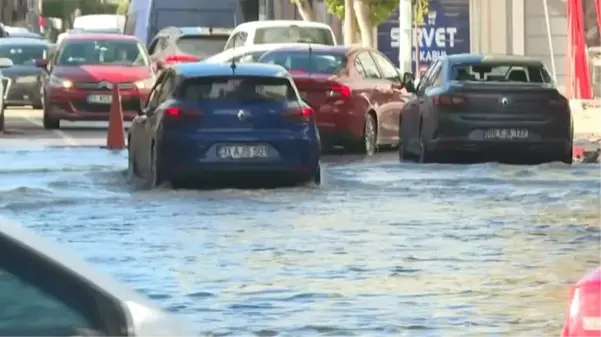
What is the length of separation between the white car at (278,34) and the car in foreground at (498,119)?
11.9 metres

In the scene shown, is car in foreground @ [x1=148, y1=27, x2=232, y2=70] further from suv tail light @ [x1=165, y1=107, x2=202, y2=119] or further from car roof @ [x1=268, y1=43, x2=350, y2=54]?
suv tail light @ [x1=165, y1=107, x2=202, y2=119]

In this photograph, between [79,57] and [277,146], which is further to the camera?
[79,57]

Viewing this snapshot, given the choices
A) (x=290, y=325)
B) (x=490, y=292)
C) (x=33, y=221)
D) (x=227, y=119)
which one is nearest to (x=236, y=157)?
(x=227, y=119)

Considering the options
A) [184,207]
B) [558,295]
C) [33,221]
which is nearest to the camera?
[558,295]

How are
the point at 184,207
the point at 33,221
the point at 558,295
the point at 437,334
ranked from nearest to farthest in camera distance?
1. the point at 437,334
2. the point at 558,295
3. the point at 33,221
4. the point at 184,207

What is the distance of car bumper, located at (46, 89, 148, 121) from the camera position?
29922 millimetres

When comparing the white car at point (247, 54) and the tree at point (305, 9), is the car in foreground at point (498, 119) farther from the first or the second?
the tree at point (305, 9)

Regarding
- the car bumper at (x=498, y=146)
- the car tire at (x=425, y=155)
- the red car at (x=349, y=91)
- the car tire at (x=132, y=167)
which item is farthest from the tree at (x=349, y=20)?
the car tire at (x=132, y=167)

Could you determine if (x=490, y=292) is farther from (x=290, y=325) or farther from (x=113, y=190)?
(x=113, y=190)

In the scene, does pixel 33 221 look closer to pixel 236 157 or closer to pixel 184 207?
pixel 184 207

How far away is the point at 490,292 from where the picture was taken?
453 inches

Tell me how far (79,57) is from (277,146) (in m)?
13.7

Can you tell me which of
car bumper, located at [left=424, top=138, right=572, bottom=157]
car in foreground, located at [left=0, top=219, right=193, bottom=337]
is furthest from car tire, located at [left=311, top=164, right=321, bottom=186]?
car in foreground, located at [left=0, top=219, right=193, bottom=337]

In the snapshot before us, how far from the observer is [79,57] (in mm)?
31688
